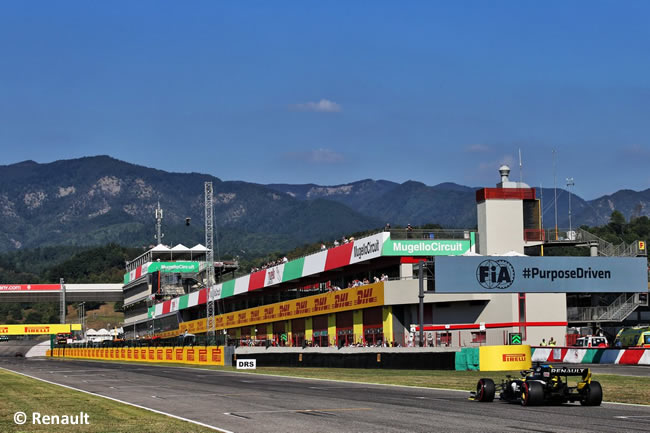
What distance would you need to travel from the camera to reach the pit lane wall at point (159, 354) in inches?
2574

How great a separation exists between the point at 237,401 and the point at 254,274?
2931 inches

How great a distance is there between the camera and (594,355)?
52.1m

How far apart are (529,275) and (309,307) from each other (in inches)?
926

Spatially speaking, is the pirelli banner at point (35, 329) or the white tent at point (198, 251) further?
the pirelli banner at point (35, 329)

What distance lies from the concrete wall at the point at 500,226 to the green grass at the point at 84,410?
4553 centimetres

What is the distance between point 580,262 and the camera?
228 ft

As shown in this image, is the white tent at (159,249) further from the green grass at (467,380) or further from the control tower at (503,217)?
the green grass at (467,380)

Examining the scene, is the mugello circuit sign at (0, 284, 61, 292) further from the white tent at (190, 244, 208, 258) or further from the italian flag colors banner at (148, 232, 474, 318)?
the italian flag colors banner at (148, 232, 474, 318)

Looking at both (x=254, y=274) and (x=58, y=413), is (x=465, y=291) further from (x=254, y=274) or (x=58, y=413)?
(x=58, y=413)

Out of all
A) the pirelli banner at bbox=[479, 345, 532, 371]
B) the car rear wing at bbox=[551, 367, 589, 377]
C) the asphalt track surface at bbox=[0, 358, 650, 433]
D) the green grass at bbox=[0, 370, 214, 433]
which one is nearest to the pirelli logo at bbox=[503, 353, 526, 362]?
the pirelli banner at bbox=[479, 345, 532, 371]

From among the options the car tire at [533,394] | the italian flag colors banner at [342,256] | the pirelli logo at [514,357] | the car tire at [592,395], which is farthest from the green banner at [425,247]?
the car tire at [533,394]

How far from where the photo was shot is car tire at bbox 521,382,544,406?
23016 millimetres

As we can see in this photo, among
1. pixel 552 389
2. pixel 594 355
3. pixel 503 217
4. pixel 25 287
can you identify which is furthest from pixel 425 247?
pixel 25 287

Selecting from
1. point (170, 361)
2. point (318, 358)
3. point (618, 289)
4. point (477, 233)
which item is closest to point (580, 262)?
point (618, 289)
